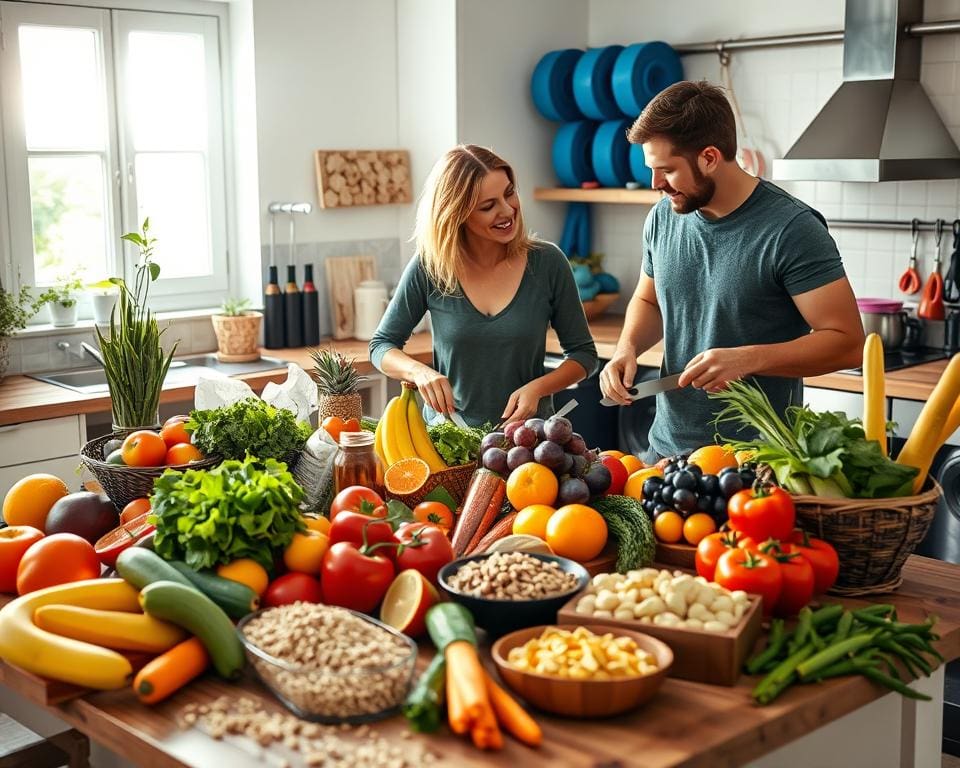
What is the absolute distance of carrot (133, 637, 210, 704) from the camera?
167 cm

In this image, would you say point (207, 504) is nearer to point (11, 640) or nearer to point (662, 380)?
point (11, 640)

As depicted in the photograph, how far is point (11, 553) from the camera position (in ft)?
6.74

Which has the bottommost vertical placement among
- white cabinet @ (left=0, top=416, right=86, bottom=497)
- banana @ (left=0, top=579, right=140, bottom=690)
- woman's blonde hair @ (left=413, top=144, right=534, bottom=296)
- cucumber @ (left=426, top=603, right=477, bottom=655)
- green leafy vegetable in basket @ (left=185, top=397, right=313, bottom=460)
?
white cabinet @ (left=0, top=416, right=86, bottom=497)

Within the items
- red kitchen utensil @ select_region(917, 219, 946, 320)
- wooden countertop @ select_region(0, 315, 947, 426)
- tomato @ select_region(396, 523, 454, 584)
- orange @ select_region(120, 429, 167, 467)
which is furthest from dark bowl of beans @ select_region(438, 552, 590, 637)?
red kitchen utensil @ select_region(917, 219, 946, 320)

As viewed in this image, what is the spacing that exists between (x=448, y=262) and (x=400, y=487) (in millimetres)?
909

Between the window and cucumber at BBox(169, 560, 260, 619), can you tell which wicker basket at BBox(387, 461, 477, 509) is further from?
the window

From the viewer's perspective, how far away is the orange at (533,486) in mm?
2178

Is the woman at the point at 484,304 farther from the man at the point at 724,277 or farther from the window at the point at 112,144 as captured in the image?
the window at the point at 112,144

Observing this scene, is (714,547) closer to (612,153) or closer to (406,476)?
(406,476)

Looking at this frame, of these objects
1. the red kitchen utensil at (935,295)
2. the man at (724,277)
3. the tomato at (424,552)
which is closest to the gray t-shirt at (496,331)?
the man at (724,277)

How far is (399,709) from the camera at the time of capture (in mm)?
1614

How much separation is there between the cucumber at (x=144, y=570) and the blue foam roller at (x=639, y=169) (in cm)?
353

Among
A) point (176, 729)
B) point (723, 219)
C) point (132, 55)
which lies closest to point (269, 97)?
point (132, 55)

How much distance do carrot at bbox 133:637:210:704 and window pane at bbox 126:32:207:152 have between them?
340 centimetres
